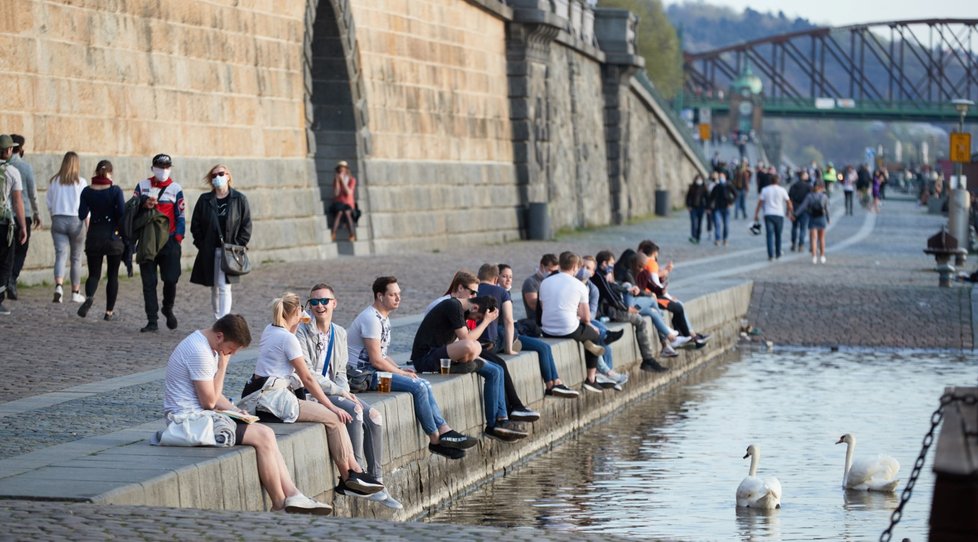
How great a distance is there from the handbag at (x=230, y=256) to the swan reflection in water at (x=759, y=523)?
5.25 meters

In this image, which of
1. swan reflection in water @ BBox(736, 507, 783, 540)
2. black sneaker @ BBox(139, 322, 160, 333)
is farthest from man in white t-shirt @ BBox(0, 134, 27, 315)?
swan reflection in water @ BBox(736, 507, 783, 540)

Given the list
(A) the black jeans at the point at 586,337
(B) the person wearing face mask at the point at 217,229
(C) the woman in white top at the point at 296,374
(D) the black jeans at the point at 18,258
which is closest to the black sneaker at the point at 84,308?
(D) the black jeans at the point at 18,258

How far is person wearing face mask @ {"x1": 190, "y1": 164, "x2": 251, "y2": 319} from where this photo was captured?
15.6 meters

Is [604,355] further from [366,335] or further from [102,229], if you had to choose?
[366,335]

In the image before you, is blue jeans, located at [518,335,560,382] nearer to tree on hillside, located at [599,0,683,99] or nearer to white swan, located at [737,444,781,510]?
white swan, located at [737,444,781,510]

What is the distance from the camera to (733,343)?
2520cm

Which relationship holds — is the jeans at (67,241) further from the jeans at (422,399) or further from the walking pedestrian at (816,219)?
the walking pedestrian at (816,219)

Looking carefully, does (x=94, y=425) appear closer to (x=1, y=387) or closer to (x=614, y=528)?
(x=1, y=387)

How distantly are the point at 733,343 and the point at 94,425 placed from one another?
617 inches

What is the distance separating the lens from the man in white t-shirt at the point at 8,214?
16484mm

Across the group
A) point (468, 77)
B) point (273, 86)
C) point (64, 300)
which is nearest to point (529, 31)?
point (468, 77)

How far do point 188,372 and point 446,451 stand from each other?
120 inches

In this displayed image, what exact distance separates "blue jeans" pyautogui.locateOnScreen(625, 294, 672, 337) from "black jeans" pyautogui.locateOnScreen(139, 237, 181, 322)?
5.41 metres

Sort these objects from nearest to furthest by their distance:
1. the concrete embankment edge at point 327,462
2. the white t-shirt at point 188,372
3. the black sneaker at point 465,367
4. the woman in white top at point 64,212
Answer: the concrete embankment edge at point 327,462 → the white t-shirt at point 188,372 → the black sneaker at point 465,367 → the woman in white top at point 64,212
